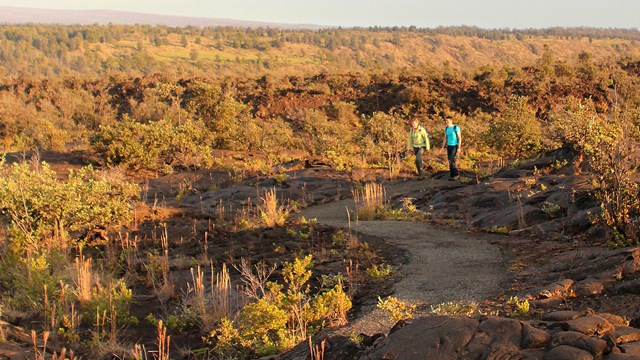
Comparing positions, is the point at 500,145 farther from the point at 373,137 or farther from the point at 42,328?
the point at 42,328

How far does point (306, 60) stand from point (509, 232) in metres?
67.7

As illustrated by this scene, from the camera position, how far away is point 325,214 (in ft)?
41.1

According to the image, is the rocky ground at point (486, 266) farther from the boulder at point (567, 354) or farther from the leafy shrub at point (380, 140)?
the leafy shrub at point (380, 140)

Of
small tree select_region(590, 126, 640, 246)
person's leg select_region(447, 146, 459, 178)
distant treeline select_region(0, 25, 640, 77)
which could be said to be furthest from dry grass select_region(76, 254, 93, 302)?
distant treeline select_region(0, 25, 640, 77)

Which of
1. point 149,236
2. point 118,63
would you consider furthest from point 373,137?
point 118,63

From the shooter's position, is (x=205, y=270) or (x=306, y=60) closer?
(x=205, y=270)

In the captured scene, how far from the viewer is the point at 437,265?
7496mm

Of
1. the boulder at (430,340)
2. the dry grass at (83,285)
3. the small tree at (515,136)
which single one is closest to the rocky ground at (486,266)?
the boulder at (430,340)

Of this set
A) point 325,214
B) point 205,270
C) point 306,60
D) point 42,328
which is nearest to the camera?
point 42,328

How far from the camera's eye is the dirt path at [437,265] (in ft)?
20.0

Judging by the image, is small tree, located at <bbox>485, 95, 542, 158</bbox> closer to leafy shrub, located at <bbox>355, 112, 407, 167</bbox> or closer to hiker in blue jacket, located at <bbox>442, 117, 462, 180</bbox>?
leafy shrub, located at <bbox>355, 112, 407, 167</bbox>

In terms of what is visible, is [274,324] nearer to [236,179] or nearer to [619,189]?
[619,189]

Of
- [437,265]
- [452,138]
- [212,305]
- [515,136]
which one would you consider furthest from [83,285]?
[515,136]

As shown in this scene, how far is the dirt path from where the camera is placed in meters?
6.10
